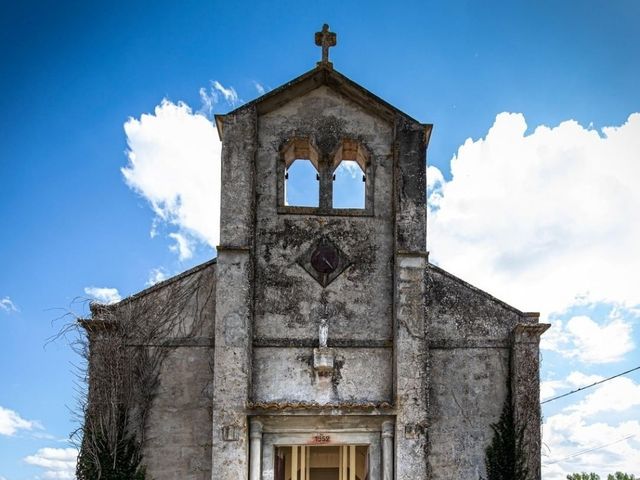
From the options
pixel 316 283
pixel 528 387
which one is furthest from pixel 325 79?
pixel 528 387

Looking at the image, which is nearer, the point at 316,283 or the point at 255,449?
A: the point at 255,449

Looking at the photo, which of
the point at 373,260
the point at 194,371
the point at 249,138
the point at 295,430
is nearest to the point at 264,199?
the point at 249,138

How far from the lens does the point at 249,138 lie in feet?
46.5

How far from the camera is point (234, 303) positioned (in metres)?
13.4

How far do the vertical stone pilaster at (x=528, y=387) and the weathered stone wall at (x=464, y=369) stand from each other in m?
0.24

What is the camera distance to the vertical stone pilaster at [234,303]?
12.8m

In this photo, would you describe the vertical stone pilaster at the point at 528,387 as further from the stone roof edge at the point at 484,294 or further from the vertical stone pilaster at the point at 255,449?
the vertical stone pilaster at the point at 255,449

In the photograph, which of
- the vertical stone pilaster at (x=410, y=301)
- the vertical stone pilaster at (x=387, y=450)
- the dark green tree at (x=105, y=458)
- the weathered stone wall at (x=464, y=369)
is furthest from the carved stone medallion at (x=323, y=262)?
the dark green tree at (x=105, y=458)

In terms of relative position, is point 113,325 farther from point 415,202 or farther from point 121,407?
point 415,202

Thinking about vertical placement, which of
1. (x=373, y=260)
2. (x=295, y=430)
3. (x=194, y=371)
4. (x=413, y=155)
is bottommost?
(x=295, y=430)

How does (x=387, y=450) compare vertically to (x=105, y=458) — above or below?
above

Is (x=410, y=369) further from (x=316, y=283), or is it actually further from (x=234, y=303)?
(x=234, y=303)

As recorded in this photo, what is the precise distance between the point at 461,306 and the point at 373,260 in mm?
1989

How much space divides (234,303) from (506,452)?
5.75m
